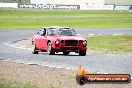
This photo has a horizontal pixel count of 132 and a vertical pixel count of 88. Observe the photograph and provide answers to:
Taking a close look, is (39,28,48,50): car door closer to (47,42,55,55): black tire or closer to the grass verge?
(47,42,55,55): black tire

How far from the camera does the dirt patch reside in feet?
44.2

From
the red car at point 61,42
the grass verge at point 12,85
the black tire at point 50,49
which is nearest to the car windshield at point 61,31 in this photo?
the red car at point 61,42

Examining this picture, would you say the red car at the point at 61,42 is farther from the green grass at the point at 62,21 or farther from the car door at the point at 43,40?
the green grass at the point at 62,21

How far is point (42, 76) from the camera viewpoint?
15367 mm

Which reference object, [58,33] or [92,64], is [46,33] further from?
[92,64]

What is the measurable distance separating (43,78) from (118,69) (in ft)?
10.6

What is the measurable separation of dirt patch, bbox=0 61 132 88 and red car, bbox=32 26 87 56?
5.24m

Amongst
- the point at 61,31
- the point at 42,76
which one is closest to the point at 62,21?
the point at 61,31

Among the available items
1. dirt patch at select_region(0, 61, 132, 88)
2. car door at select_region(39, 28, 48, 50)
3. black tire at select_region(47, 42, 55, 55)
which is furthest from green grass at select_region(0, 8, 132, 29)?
dirt patch at select_region(0, 61, 132, 88)

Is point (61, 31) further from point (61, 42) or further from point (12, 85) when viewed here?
point (12, 85)

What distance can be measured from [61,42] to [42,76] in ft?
27.8

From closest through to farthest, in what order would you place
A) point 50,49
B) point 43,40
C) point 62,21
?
point 50,49 → point 43,40 → point 62,21

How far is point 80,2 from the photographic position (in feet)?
553

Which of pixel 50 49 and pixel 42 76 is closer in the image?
pixel 42 76
